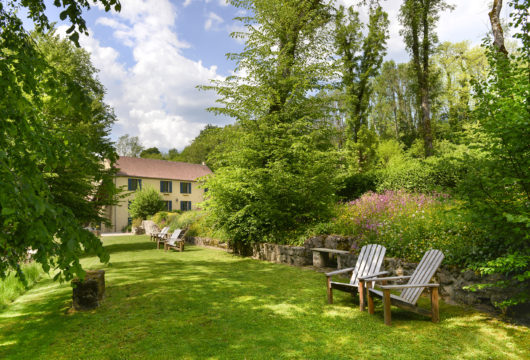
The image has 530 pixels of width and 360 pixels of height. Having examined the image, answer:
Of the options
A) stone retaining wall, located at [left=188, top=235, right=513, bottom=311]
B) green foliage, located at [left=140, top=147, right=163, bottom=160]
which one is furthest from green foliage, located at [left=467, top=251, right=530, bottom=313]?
green foliage, located at [left=140, top=147, right=163, bottom=160]

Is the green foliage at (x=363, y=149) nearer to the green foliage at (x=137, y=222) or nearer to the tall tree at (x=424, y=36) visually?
the tall tree at (x=424, y=36)

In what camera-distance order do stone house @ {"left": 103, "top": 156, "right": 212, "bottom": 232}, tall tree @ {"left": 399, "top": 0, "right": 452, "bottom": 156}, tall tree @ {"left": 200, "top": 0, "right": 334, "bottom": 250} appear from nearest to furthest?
1. tall tree @ {"left": 200, "top": 0, "right": 334, "bottom": 250}
2. tall tree @ {"left": 399, "top": 0, "right": 452, "bottom": 156}
3. stone house @ {"left": 103, "top": 156, "right": 212, "bottom": 232}

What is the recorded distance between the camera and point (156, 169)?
31938mm

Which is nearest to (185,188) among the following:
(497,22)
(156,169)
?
(156,169)

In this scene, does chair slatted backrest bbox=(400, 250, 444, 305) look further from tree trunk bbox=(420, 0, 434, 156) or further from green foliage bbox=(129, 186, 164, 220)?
green foliage bbox=(129, 186, 164, 220)

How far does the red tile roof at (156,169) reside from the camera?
2986cm

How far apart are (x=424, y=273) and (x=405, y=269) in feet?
3.75

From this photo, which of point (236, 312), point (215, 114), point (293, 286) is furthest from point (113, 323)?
point (215, 114)

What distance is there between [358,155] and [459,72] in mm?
14420

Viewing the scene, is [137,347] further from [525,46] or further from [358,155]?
[358,155]

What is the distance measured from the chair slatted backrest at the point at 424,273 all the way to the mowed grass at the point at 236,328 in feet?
1.12

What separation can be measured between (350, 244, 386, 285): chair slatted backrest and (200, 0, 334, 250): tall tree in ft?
13.7

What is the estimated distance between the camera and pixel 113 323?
174 inches

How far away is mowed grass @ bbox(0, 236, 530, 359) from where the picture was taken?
3.43m
